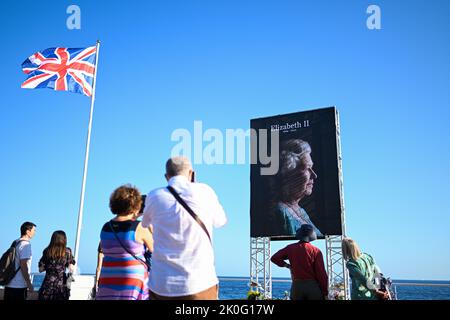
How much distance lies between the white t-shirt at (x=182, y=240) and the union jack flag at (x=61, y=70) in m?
8.74

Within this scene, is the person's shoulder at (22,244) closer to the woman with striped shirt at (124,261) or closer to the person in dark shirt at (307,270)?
the woman with striped shirt at (124,261)

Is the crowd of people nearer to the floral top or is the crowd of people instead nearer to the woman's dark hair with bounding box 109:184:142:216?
the woman's dark hair with bounding box 109:184:142:216

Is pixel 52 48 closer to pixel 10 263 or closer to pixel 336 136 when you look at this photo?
pixel 10 263

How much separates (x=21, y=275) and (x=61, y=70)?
698 centimetres

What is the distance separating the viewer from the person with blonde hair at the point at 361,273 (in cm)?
401

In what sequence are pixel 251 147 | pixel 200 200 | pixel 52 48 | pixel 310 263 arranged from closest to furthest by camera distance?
pixel 200 200
pixel 310 263
pixel 52 48
pixel 251 147

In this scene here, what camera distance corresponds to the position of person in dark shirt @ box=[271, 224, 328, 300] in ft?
13.8

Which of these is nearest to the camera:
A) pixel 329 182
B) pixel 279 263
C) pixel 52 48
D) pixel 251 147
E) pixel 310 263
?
pixel 310 263

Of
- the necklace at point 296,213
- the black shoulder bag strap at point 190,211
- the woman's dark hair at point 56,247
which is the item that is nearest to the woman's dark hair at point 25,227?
the woman's dark hair at point 56,247

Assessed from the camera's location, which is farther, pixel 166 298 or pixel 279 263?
pixel 279 263

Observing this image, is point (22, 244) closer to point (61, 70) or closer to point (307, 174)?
point (61, 70)
